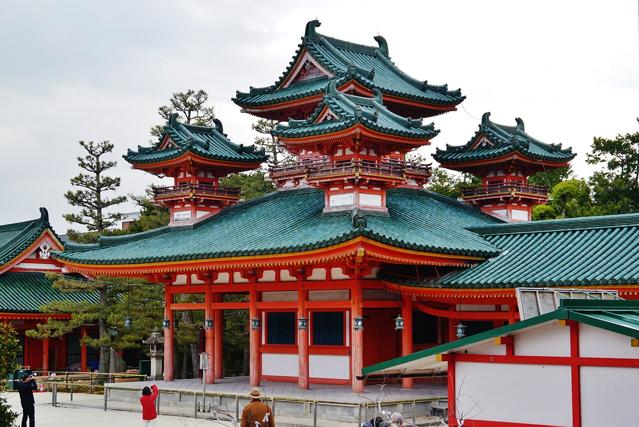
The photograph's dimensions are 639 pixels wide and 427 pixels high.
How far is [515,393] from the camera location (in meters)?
Answer: 14.7

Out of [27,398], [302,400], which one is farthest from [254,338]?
[27,398]

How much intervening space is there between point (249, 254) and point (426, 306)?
5.46 m

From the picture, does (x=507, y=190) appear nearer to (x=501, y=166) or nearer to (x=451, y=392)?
(x=501, y=166)

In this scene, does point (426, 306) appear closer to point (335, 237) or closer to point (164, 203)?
point (335, 237)

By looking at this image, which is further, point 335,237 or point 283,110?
point 283,110

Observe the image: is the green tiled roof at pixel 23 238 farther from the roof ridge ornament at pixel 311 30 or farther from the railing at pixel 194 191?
the roof ridge ornament at pixel 311 30

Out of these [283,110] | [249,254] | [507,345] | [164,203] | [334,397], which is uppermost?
[283,110]

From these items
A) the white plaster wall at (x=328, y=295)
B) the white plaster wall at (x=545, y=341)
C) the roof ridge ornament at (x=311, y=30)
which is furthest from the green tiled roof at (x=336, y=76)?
the white plaster wall at (x=545, y=341)

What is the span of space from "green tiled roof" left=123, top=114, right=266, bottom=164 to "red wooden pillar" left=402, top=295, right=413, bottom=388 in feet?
30.5

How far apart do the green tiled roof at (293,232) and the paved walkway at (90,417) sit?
15.8ft

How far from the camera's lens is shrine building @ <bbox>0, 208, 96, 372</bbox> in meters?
43.8

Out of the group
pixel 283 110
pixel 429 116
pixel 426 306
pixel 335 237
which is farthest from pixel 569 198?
pixel 335 237

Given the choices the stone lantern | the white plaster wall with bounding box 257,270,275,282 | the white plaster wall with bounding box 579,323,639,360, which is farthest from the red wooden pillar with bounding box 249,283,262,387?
the white plaster wall with bounding box 579,323,639,360

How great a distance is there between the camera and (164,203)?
3466cm
